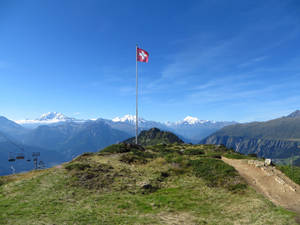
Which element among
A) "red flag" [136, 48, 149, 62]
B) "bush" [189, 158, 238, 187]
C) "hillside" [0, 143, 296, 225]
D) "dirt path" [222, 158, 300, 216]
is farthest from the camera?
"red flag" [136, 48, 149, 62]

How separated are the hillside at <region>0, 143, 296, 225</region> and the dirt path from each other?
1.72 m

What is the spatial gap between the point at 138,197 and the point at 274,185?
18.7 metres

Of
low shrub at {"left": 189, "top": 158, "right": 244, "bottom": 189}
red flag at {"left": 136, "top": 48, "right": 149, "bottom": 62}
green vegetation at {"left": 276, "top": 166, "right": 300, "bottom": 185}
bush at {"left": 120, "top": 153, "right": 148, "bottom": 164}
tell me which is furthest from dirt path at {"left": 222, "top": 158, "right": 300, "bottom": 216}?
red flag at {"left": 136, "top": 48, "right": 149, "bottom": 62}

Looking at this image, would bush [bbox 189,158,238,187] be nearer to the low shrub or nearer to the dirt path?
the low shrub

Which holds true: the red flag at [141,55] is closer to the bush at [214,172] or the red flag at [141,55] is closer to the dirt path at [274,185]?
the bush at [214,172]

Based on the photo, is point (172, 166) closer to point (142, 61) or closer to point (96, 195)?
point (96, 195)

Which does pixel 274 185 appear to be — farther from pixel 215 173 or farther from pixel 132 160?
pixel 132 160

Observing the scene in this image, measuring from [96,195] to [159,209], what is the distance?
861cm

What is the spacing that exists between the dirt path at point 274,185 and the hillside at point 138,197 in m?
1.72

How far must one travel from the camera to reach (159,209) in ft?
64.6

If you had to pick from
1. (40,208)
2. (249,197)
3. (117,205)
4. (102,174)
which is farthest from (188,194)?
(40,208)

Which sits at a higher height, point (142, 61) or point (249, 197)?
point (142, 61)

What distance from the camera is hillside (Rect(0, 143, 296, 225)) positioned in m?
17.0

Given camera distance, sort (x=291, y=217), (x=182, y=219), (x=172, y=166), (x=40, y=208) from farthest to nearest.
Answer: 1. (x=172, y=166)
2. (x=40, y=208)
3. (x=182, y=219)
4. (x=291, y=217)
